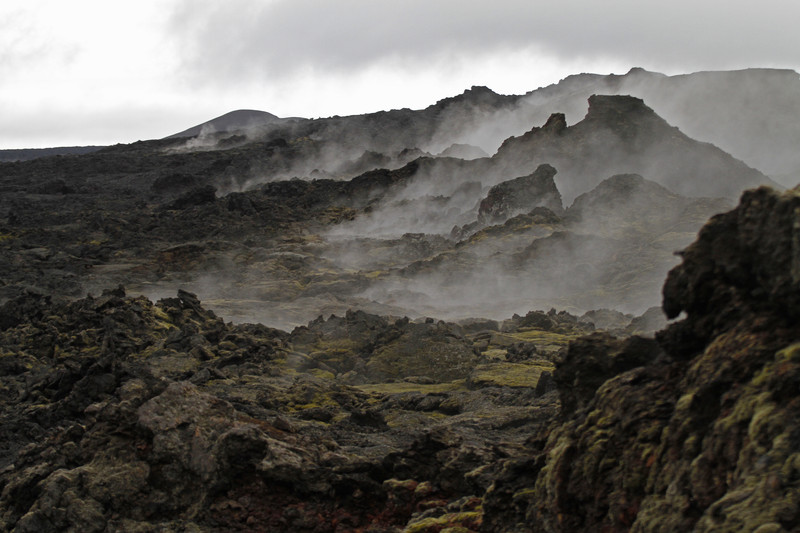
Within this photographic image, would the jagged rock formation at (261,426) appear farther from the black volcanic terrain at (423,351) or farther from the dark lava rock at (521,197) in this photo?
the dark lava rock at (521,197)

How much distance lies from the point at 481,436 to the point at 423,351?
41.7ft

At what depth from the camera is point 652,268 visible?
54.6m

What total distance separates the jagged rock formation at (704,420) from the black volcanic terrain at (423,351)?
0.03 m

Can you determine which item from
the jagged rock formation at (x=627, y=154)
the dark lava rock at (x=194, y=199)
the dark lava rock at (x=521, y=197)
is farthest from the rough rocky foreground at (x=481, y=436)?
the dark lava rock at (x=194, y=199)

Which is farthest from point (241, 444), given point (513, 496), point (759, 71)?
point (759, 71)

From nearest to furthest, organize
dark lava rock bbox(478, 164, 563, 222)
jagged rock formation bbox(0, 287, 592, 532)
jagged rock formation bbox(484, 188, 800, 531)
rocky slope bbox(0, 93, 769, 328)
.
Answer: jagged rock formation bbox(484, 188, 800, 531) < jagged rock formation bbox(0, 287, 592, 532) < rocky slope bbox(0, 93, 769, 328) < dark lava rock bbox(478, 164, 563, 222)

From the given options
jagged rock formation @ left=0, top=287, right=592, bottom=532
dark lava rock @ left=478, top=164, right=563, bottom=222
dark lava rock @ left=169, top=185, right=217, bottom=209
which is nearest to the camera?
jagged rock formation @ left=0, top=287, right=592, bottom=532

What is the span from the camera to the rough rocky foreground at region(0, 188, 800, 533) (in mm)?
7070

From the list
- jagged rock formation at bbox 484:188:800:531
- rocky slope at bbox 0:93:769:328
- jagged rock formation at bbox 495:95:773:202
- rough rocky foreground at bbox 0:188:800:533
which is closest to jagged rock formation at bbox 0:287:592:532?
rough rocky foreground at bbox 0:188:800:533

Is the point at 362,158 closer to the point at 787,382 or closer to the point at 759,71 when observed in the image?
the point at 759,71

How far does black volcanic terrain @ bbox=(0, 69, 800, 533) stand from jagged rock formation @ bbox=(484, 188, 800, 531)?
3cm

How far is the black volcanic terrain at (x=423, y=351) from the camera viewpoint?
7629 mm

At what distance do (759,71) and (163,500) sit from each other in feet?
374

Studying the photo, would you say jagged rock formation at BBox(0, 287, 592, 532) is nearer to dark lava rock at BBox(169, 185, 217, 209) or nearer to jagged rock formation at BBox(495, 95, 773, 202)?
jagged rock formation at BBox(495, 95, 773, 202)
